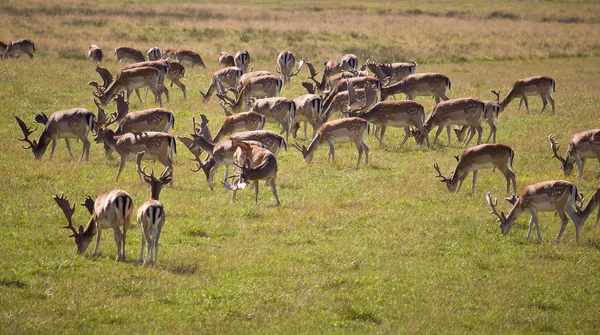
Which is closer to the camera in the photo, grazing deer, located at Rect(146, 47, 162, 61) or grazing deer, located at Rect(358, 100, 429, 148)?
grazing deer, located at Rect(358, 100, 429, 148)

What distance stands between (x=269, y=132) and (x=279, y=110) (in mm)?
3173

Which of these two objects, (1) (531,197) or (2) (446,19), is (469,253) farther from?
(2) (446,19)

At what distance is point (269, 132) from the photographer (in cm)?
1519

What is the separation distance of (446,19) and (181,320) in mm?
40899

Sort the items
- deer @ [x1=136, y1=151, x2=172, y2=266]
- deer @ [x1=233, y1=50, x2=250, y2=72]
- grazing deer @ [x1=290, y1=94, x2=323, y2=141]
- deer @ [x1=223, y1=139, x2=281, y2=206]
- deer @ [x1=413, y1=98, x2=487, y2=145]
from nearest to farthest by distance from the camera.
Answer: deer @ [x1=136, y1=151, x2=172, y2=266] < deer @ [x1=223, y1=139, x2=281, y2=206] < deer @ [x1=413, y1=98, x2=487, y2=145] < grazing deer @ [x1=290, y1=94, x2=323, y2=141] < deer @ [x1=233, y1=50, x2=250, y2=72]

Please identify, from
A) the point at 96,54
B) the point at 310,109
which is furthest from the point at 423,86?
the point at 96,54

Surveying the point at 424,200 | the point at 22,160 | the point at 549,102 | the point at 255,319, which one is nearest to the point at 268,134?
the point at 424,200

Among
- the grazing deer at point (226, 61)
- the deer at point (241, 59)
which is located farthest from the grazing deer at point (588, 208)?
the grazing deer at point (226, 61)

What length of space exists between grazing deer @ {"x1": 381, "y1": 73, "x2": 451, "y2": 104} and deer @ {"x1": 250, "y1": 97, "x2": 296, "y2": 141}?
159 inches

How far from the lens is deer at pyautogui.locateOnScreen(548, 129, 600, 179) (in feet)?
49.3

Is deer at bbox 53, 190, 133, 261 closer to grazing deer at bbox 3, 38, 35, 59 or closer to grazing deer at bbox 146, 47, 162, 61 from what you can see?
grazing deer at bbox 146, 47, 162, 61

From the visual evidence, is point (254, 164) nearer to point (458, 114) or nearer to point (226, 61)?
point (458, 114)

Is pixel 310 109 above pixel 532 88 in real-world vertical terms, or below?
below

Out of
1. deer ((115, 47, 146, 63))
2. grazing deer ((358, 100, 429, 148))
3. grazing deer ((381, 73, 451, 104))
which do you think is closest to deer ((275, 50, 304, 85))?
grazing deer ((381, 73, 451, 104))
